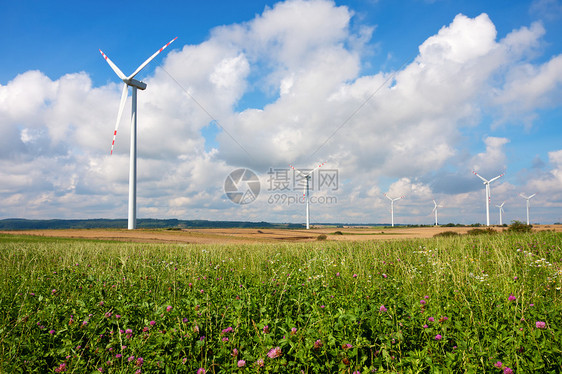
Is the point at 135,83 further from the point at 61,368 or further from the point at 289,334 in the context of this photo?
the point at 289,334

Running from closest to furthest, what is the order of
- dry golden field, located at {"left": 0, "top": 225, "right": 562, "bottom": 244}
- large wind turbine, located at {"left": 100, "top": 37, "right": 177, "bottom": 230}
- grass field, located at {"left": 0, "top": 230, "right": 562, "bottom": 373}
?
grass field, located at {"left": 0, "top": 230, "right": 562, "bottom": 373} < dry golden field, located at {"left": 0, "top": 225, "right": 562, "bottom": 244} < large wind turbine, located at {"left": 100, "top": 37, "right": 177, "bottom": 230}

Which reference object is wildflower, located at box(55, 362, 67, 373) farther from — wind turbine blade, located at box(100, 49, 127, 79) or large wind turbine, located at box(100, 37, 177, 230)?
wind turbine blade, located at box(100, 49, 127, 79)

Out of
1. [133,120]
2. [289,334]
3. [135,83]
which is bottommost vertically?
[289,334]

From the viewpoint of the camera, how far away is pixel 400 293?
6.47 metres

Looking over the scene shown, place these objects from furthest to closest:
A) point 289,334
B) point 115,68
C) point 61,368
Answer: point 115,68
point 289,334
point 61,368

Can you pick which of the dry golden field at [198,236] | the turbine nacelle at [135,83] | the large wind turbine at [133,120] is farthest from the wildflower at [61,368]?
the turbine nacelle at [135,83]

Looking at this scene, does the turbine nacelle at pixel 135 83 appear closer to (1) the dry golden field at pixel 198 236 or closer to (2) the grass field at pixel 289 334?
(1) the dry golden field at pixel 198 236

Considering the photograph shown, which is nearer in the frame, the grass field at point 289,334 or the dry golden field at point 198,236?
the grass field at point 289,334

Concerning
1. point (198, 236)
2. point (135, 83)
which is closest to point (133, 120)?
point (135, 83)

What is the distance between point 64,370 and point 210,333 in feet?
5.91

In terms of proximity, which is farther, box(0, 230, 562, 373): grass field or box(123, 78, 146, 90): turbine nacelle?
box(123, 78, 146, 90): turbine nacelle

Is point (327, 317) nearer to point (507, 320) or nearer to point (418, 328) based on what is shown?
point (418, 328)

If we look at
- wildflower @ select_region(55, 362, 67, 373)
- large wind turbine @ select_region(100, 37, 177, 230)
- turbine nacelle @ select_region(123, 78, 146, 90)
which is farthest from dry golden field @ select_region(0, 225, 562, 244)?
wildflower @ select_region(55, 362, 67, 373)

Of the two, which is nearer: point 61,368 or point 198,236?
point 61,368
